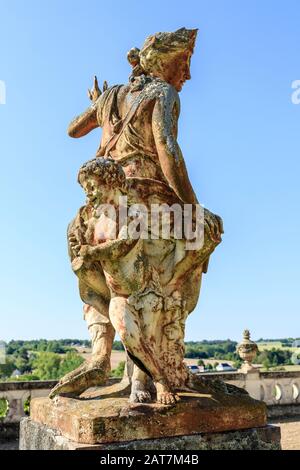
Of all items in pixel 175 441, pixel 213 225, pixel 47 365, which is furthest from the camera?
pixel 47 365

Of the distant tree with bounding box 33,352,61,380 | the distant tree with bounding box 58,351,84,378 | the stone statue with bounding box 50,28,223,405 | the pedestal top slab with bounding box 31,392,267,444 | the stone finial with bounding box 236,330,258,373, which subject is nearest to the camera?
the pedestal top slab with bounding box 31,392,267,444

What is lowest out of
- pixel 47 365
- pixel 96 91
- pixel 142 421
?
pixel 47 365

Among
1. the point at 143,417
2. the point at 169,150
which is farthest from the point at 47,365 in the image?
the point at 143,417

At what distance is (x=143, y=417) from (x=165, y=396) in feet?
0.81

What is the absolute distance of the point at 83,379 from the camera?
4.20 m

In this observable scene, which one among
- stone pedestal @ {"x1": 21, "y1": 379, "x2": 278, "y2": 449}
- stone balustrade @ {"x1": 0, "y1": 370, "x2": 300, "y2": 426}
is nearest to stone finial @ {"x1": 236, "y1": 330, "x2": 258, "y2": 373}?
A: stone balustrade @ {"x1": 0, "y1": 370, "x2": 300, "y2": 426}

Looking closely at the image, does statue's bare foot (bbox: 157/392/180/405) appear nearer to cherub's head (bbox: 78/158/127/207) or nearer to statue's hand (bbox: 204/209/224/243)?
statue's hand (bbox: 204/209/224/243)

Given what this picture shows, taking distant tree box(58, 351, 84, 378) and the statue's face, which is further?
distant tree box(58, 351, 84, 378)

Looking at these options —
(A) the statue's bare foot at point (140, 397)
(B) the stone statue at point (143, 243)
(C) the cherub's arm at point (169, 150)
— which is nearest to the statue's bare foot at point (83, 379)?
(B) the stone statue at point (143, 243)

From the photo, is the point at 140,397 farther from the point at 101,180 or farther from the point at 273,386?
the point at 273,386

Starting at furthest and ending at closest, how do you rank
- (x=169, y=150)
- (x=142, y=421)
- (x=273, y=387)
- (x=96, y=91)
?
1. (x=273, y=387)
2. (x=96, y=91)
3. (x=169, y=150)
4. (x=142, y=421)

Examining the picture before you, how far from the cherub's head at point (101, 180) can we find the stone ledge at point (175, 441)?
5.60 ft

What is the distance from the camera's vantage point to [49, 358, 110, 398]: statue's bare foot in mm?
4152

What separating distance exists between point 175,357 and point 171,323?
0.86ft
